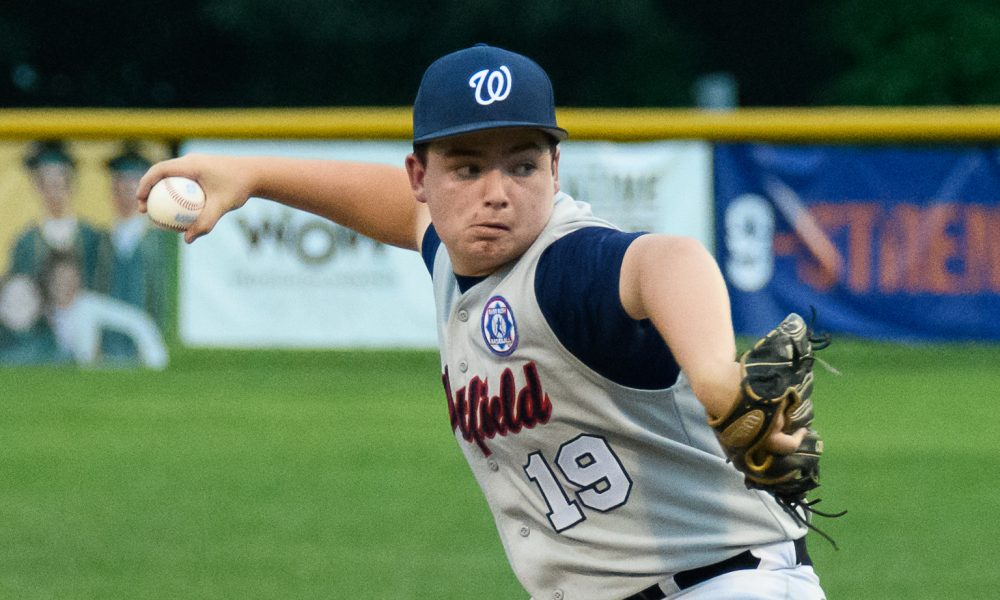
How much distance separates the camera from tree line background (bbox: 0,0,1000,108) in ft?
76.8

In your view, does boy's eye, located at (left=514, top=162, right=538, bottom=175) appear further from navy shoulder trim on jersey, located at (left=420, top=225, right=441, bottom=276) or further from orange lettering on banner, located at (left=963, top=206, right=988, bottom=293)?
orange lettering on banner, located at (left=963, top=206, right=988, bottom=293)

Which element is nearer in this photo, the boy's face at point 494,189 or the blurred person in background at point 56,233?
the boy's face at point 494,189

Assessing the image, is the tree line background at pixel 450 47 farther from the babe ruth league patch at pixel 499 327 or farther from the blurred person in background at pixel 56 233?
the babe ruth league patch at pixel 499 327

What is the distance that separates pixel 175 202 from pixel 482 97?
0.79 m

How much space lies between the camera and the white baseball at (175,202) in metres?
3.16

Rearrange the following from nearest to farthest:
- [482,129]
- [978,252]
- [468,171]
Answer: [482,129] → [468,171] → [978,252]

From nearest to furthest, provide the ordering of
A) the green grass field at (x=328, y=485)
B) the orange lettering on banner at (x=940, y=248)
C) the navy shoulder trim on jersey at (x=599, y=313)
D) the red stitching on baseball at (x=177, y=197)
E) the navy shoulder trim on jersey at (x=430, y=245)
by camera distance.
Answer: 1. the navy shoulder trim on jersey at (x=599, y=313)
2. the red stitching on baseball at (x=177, y=197)
3. the navy shoulder trim on jersey at (x=430, y=245)
4. the green grass field at (x=328, y=485)
5. the orange lettering on banner at (x=940, y=248)

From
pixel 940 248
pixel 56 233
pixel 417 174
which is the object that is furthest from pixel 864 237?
pixel 417 174

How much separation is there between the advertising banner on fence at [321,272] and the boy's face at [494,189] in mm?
7864

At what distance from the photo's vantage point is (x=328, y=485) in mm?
7117

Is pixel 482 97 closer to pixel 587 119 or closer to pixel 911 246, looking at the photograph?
pixel 587 119

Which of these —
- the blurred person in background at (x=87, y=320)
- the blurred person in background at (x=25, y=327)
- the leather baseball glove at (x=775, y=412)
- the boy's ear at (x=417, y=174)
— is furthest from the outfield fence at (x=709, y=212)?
the leather baseball glove at (x=775, y=412)

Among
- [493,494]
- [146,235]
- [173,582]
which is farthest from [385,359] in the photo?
[493,494]

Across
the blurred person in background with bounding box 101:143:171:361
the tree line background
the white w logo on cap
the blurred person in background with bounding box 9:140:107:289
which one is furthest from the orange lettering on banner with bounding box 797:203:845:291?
the tree line background
